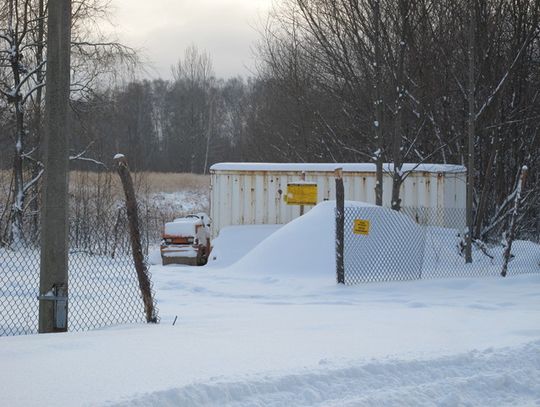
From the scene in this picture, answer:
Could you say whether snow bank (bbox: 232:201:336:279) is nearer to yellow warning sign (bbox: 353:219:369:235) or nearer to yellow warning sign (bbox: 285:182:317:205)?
yellow warning sign (bbox: 353:219:369:235)

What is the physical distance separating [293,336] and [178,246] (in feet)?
35.3

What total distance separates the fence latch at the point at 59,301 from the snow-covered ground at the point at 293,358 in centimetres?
44

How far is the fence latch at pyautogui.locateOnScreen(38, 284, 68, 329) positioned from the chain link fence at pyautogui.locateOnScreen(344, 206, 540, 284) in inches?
241

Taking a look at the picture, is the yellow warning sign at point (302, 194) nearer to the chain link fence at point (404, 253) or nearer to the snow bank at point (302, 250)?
the snow bank at point (302, 250)

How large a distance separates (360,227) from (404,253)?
1389mm

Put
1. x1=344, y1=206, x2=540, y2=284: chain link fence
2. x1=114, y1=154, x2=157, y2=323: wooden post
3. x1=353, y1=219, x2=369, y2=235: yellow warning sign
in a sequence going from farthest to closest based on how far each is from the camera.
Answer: x1=344, y1=206, x2=540, y2=284: chain link fence → x1=353, y1=219, x2=369, y2=235: yellow warning sign → x1=114, y1=154, x2=157, y2=323: wooden post

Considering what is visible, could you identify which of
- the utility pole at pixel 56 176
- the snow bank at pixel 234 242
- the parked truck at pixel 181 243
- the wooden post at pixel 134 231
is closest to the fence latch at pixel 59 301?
the utility pole at pixel 56 176

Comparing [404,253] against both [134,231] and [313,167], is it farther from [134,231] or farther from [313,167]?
[134,231]

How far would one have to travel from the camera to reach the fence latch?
6504mm

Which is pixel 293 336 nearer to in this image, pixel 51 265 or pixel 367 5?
pixel 51 265

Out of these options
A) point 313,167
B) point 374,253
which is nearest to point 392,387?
point 374,253

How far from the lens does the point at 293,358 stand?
566cm

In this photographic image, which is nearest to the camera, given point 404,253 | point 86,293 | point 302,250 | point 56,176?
point 56,176

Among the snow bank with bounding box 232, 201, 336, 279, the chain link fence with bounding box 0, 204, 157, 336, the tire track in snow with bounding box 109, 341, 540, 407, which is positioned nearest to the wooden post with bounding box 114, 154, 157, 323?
the chain link fence with bounding box 0, 204, 157, 336
